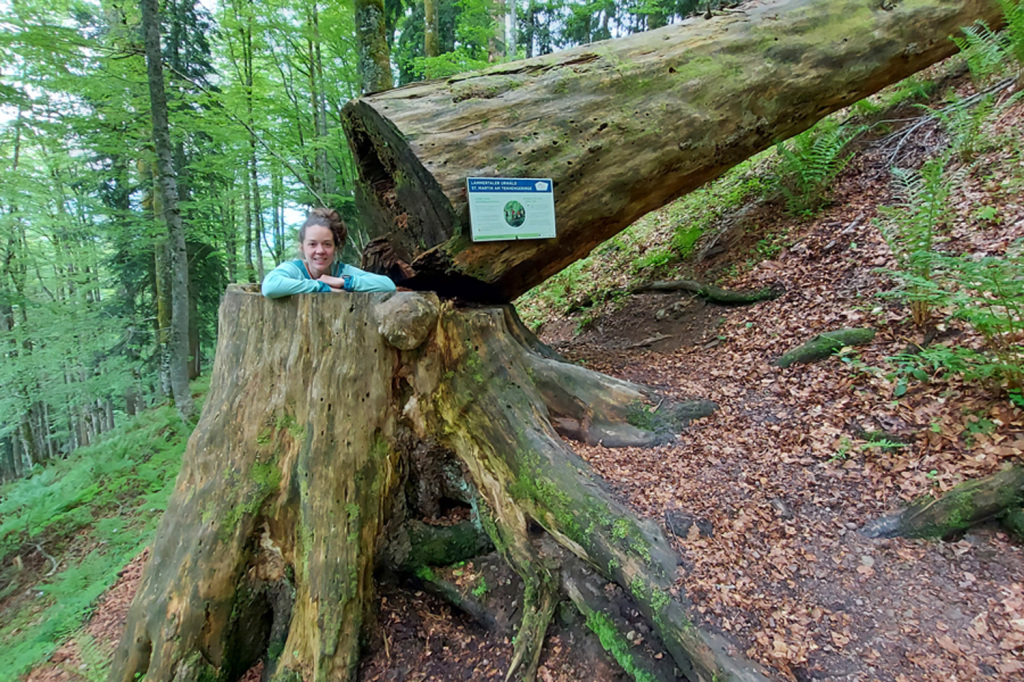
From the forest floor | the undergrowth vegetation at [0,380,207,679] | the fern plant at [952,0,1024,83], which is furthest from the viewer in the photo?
the fern plant at [952,0,1024,83]

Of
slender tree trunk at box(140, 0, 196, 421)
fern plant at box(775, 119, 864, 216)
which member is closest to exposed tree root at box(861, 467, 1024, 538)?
fern plant at box(775, 119, 864, 216)

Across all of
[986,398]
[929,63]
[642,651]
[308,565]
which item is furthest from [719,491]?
[929,63]

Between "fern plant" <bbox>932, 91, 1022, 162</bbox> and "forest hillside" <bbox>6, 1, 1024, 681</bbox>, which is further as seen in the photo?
"fern plant" <bbox>932, 91, 1022, 162</bbox>

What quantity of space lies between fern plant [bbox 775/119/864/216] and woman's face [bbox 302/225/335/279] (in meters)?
5.12

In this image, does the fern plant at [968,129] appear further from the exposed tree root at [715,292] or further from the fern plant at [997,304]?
the fern plant at [997,304]

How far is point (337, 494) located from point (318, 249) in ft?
5.07

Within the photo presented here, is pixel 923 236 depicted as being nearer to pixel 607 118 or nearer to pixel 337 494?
pixel 607 118

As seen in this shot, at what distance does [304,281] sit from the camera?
2910mm

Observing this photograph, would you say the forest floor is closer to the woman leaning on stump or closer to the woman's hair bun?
the woman leaning on stump

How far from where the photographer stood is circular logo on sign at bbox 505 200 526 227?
3416mm

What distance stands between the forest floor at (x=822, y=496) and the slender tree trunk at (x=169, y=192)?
506 centimetres

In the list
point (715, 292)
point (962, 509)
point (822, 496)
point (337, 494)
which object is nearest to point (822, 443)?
point (822, 496)

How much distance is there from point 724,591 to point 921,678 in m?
0.73

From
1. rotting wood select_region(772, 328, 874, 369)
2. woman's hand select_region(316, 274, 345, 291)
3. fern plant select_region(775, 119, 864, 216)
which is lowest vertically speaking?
rotting wood select_region(772, 328, 874, 369)
